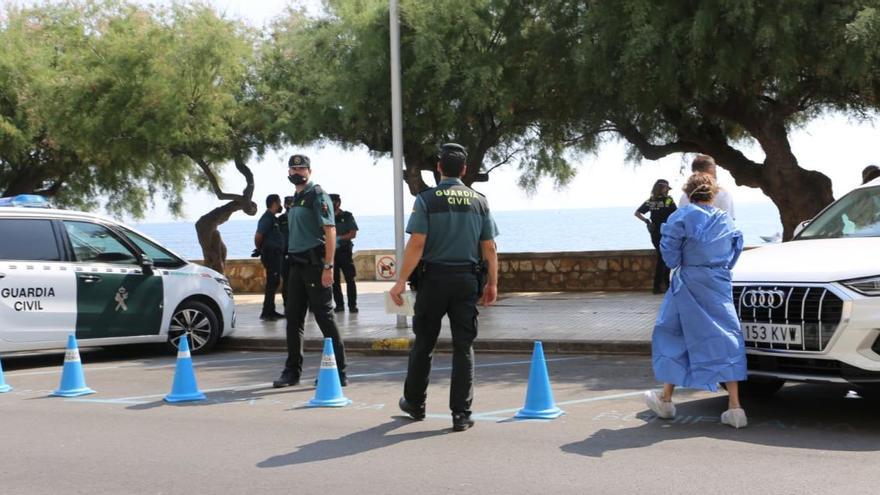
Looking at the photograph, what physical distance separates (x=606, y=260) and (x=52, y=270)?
443 inches

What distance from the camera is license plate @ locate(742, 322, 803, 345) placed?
7.04 m

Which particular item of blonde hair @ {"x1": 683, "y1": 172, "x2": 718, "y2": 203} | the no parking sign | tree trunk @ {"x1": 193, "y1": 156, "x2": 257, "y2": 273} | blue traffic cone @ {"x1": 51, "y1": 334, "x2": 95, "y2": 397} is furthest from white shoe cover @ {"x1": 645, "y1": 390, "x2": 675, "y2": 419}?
the no parking sign

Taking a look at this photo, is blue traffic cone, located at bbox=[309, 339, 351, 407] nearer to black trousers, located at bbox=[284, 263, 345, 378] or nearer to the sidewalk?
black trousers, located at bbox=[284, 263, 345, 378]

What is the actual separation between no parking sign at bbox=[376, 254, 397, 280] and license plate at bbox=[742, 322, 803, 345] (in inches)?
720

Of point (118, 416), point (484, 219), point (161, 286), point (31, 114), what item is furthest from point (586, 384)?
point (31, 114)

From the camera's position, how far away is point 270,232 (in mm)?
15453

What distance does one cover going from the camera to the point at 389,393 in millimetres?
9172

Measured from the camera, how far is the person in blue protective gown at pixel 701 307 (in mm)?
7141

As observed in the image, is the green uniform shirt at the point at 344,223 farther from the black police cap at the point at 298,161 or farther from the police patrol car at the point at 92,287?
the black police cap at the point at 298,161

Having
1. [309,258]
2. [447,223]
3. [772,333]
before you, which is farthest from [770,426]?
[309,258]

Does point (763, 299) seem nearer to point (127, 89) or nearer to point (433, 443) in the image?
point (433, 443)

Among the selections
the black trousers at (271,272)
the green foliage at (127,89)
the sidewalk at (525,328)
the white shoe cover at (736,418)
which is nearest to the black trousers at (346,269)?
the sidewalk at (525,328)

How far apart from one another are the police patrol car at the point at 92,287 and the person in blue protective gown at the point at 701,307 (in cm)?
682

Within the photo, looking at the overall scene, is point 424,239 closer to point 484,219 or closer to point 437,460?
point 484,219
